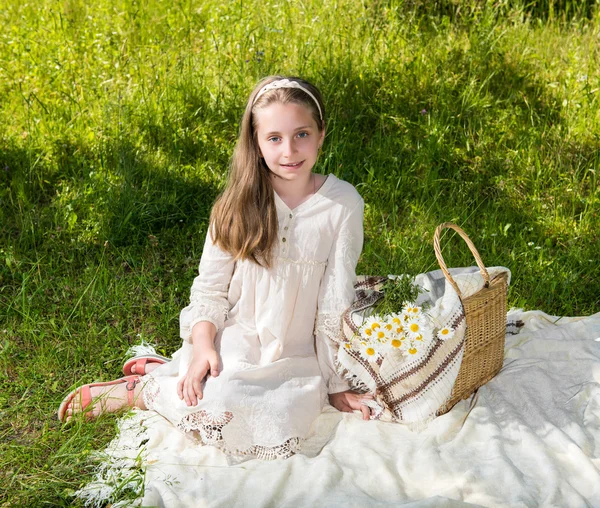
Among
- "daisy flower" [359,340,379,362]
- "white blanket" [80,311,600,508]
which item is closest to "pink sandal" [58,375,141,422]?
"white blanket" [80,311,600,508]

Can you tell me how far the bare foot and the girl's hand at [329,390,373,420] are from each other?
78 centimetres

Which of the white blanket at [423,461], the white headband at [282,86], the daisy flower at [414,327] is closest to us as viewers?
the white blanket at [423,461]

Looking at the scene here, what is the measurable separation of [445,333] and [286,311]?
63 cm

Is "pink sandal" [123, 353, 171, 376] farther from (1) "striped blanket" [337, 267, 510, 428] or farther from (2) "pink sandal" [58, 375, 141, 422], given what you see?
(1) "striped blanket" [337, 267, 510, 428]

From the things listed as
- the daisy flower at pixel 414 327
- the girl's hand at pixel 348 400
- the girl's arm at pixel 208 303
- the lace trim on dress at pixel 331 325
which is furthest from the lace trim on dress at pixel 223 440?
the daisy flower at pixel 414 327

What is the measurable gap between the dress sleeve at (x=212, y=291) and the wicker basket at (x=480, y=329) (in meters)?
0.85

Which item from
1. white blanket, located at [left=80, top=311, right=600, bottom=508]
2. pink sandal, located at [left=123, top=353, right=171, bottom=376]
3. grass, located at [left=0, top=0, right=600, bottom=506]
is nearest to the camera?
white blanket, located at [left=80, top=311, right=600, bottom=508]

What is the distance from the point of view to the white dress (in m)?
2.80

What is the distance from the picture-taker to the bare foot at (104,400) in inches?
→ 115

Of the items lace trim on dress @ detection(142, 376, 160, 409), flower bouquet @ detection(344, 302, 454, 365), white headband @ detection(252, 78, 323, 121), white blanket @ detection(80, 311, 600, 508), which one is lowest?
lace trim on dress @ detection(142, 376, 160, 409)

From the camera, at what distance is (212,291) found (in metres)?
2.98

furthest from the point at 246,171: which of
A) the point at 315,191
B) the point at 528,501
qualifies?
the point at 528,501

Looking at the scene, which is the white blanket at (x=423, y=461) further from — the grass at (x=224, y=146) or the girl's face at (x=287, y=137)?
the girl's face at (x=287, y=137)

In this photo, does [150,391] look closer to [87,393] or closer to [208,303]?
[87,393]
